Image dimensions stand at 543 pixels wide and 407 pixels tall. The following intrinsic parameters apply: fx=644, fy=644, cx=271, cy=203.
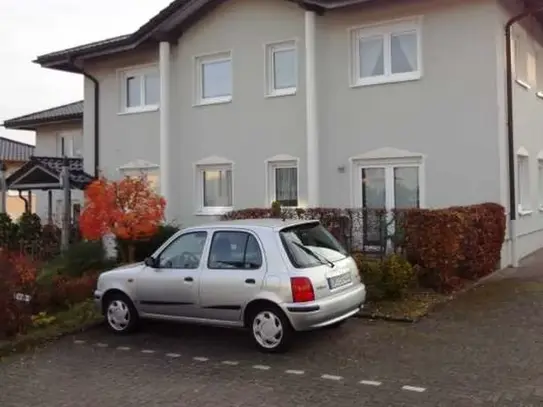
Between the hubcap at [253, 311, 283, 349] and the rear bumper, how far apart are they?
0.81 ft

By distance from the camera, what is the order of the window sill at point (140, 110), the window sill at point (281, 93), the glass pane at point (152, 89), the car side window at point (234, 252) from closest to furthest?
the car side window at point (234, 252) < the window sill at point (281, 93) < the window sill at point (140, 110) < the glass pane at point (152, 89)

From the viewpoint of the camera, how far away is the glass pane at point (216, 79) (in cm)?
1738

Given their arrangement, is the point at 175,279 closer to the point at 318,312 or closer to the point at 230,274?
the point at 230,274

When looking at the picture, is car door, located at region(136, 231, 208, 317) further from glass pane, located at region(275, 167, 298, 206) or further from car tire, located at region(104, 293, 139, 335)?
glass pane, located at region(275, 167, 298, 206)

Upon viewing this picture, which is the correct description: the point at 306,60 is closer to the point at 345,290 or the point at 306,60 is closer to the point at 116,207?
the point at 116,207

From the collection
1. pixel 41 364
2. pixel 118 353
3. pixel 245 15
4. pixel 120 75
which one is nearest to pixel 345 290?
pixel 118 353

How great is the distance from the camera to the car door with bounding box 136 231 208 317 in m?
8.36

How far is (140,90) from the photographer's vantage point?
19250 millimetres

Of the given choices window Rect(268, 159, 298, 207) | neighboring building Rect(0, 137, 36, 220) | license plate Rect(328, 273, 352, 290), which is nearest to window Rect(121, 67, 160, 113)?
window Rect(268, 159, 298, 207)

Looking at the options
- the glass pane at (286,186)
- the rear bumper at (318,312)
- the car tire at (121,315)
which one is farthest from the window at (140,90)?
the rear bumper at (318,312)

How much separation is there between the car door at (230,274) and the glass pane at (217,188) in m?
9.00

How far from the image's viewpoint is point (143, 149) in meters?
18.9

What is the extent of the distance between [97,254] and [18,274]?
207 inches

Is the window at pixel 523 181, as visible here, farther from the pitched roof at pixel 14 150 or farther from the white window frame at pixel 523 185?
the pitched roof at pixel 14 150
